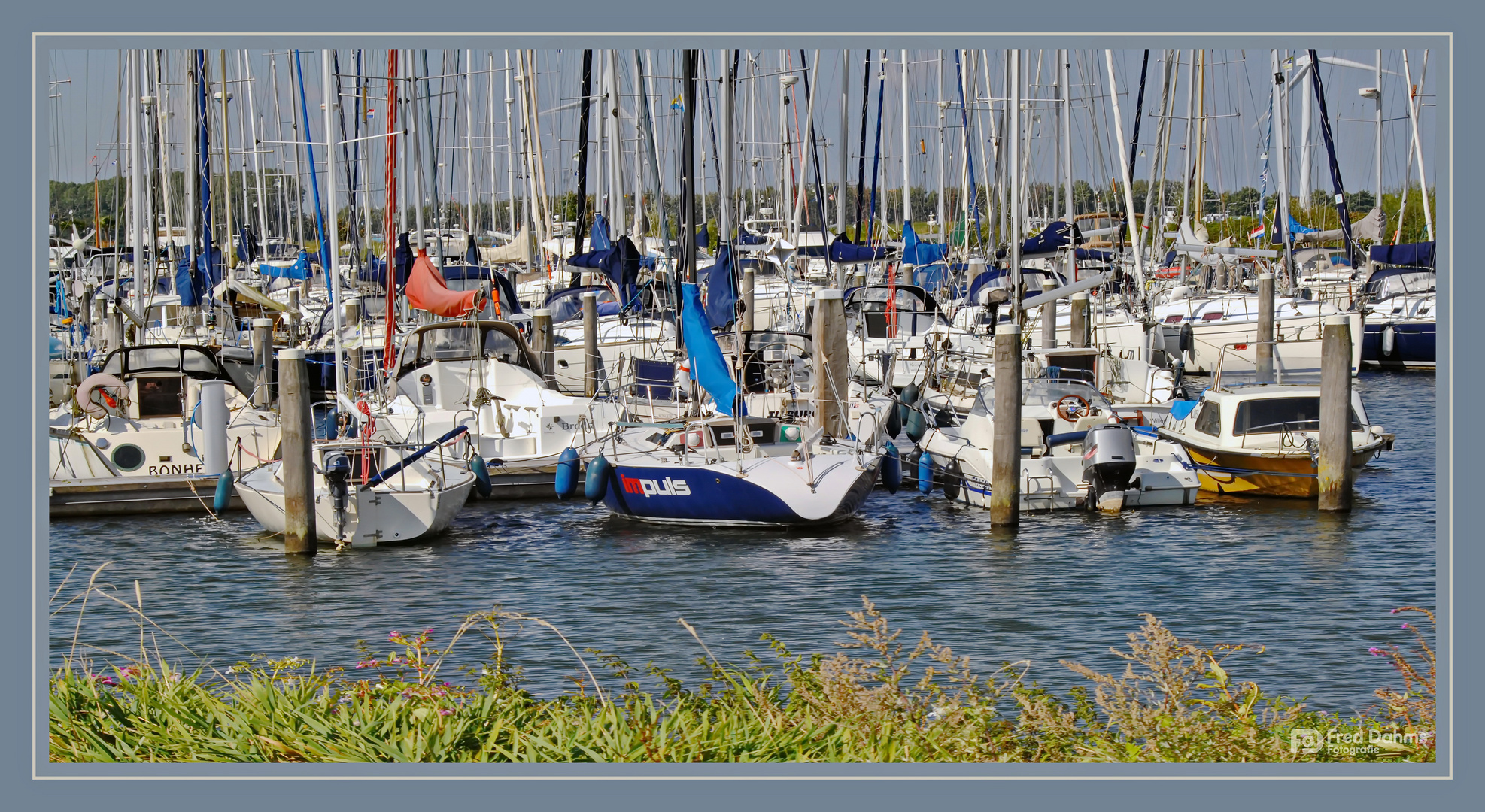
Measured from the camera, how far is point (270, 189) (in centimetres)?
4659

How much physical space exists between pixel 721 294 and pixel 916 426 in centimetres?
323

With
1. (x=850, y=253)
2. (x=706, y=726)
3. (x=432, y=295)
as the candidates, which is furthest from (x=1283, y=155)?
(x=706, y=726)

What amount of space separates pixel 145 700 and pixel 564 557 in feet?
30.1

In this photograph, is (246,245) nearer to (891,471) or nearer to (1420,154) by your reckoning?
(891,471)

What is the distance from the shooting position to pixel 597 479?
17906 mm

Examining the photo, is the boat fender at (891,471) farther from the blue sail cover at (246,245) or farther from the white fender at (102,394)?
the blue sail cover at (246,245)

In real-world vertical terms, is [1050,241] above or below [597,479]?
above

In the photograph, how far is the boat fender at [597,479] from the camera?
17.9m

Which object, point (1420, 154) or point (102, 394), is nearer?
point (102, 394)

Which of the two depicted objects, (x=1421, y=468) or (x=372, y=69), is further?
(x=372, y=69)

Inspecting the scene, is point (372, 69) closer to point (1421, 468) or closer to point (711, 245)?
point (711, 245)

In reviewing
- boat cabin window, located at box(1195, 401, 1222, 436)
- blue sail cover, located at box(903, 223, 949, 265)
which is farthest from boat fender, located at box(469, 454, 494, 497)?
blue sail cover, located at box(903, 223, 949, 265)

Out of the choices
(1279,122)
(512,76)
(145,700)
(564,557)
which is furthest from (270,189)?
(145,700)

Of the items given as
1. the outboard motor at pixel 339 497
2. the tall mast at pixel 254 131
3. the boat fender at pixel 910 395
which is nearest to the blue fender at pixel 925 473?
the boat fender at pixel 910 395
